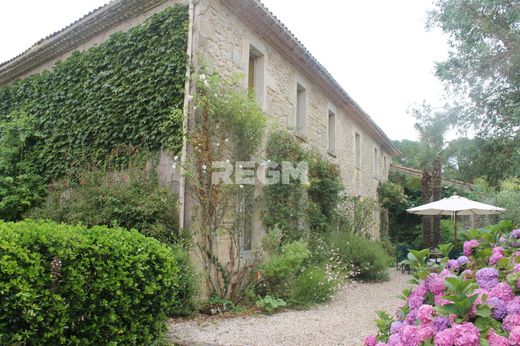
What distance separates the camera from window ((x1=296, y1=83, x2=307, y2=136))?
33.8 ft

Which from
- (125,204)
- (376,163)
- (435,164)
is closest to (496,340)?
(125,204)

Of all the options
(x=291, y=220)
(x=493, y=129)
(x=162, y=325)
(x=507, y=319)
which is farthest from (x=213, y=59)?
(x=493, y=129)

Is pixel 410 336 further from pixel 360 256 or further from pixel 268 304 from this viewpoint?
pixel 360 256

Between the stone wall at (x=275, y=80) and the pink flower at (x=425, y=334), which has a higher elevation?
the stone wall at (x=275, y=80)

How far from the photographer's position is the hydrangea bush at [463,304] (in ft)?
5.17

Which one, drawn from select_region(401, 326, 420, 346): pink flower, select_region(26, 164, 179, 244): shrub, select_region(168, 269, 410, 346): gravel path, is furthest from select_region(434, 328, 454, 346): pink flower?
A: select_region(26, 164, 179, 244): shrub

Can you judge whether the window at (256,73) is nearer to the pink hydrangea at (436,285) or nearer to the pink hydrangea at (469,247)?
the pink hydrangea at (469,247)

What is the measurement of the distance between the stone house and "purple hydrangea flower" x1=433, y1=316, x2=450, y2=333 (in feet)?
16.1

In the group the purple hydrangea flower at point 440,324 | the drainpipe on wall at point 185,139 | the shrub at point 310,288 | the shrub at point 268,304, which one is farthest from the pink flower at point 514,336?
the shrub at point 310,288

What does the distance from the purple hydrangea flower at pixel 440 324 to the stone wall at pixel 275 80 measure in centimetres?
566

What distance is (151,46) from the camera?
7031 mm

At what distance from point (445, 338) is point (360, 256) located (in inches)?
332

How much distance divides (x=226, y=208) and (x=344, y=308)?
2.38 meters

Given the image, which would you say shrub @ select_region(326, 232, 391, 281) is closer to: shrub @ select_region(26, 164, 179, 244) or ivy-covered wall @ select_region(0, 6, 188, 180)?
shrub @ select_region(26, 164, 179, 244)
